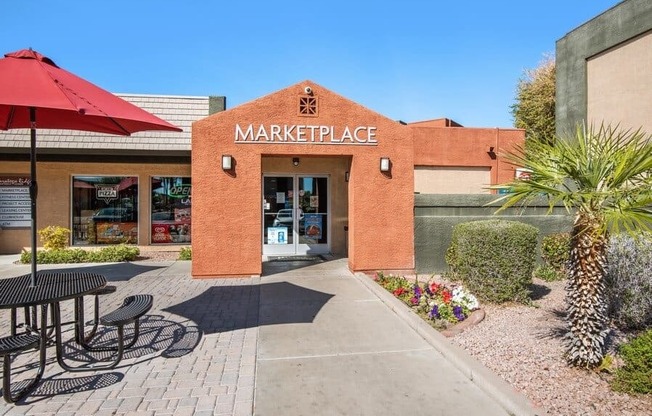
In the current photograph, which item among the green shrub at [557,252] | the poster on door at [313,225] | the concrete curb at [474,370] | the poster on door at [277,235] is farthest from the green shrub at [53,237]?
the green shrub at [557,252]

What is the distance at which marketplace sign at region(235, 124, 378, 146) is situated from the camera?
8.90 metres

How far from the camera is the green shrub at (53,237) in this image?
11.6 meters

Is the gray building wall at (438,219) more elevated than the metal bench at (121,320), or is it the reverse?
the gray building wall at (438,219)

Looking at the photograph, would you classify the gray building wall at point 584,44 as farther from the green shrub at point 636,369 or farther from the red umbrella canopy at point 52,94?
the red umbrella canopy at point 52,94

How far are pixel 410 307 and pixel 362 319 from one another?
904 millimetres

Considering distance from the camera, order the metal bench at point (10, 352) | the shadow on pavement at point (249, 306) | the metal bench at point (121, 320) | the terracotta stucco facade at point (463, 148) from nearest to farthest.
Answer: the metal bench at point (10, 352), the metal bench at point (121, 320), the shadow on pavement at point (249, 306), the terracotta stucco facade at point (463, 148)

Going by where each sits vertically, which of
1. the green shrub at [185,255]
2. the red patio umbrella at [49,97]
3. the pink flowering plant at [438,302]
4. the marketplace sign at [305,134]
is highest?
the marketplace sign at [305,134]

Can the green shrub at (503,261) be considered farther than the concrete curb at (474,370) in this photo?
Yes

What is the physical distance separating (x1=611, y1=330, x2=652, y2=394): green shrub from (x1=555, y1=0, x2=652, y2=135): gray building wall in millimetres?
8115

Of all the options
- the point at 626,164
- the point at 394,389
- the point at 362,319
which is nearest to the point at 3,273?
the point at 362,319

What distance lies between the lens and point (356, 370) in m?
4.37

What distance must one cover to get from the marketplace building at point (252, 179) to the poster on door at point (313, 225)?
3cm

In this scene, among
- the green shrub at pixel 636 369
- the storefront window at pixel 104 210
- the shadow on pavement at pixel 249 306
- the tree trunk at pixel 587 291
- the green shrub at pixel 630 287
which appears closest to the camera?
the green shrub at pixel 636 369

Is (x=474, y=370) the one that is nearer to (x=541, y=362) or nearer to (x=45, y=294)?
(x=541, y=362)
